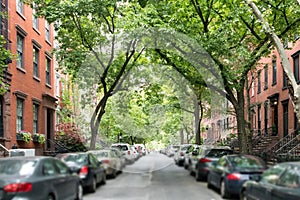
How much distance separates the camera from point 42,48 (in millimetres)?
29094

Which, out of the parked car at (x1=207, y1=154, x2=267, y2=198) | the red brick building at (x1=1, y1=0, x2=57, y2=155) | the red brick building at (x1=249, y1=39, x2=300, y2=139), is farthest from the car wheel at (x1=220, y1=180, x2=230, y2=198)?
the red brick building at (x1=249, y1=39, x2=300, y2=139)

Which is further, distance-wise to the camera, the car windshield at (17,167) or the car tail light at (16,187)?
the car windshield at (17,167)

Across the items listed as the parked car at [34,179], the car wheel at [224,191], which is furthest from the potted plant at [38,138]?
the parked car at [34,179]

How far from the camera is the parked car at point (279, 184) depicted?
7898 mm

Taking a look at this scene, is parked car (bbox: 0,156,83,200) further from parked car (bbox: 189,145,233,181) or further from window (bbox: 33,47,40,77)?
window (bbox: 33,47,40,77)

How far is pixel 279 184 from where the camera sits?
8.53 m

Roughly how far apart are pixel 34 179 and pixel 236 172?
6.02 meters

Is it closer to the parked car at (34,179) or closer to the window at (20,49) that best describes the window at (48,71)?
the window at (20,49)

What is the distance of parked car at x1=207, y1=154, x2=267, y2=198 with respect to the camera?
12133 millimetres

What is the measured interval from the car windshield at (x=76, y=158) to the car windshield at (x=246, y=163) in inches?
192

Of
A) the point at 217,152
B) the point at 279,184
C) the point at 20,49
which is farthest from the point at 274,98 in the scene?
the point at 279,184

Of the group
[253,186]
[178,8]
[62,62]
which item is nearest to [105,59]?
[62,62]

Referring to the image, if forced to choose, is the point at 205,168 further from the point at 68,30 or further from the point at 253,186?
the point at 68,30

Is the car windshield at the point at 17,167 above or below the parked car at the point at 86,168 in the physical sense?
above
